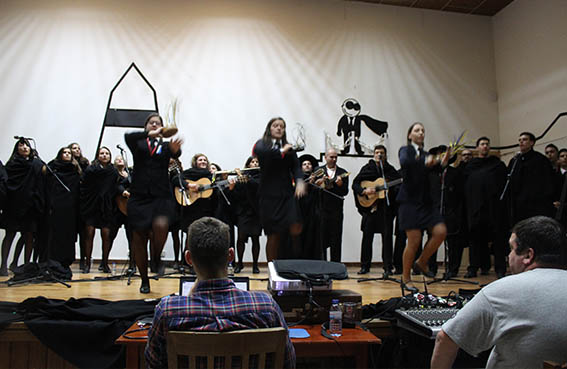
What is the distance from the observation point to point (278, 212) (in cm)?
411

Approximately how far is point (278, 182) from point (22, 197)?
3.47m

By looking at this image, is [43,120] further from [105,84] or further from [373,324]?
[373,324]

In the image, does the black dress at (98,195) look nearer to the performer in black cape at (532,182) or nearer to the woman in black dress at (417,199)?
the woman in black dress at (417,199)

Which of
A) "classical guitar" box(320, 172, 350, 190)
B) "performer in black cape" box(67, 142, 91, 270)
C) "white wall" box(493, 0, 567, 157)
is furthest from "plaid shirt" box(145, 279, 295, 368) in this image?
"white wall" box(493, 0, 567, 157)

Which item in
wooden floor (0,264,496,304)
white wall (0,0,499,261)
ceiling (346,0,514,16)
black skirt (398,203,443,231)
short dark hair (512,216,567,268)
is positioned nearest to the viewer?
short dark hair (512,216,567,268)

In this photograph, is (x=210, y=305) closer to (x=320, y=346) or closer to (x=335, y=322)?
(x=320, y=346)

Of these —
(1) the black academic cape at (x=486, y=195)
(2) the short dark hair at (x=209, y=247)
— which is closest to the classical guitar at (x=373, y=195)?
(1) the black academic cape at (x=486, y=195)

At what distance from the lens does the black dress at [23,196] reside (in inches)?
218

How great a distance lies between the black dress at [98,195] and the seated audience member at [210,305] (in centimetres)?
481

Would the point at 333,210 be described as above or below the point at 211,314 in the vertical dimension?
above

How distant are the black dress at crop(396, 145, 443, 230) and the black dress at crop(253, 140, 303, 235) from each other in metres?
1.11

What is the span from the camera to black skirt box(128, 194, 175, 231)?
395 cm

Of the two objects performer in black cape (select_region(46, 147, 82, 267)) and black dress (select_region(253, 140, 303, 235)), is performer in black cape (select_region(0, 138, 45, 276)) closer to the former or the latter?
performer in black cape (select_region(46, 147, 82, 267))

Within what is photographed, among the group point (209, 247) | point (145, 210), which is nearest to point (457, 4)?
point (145, 210)
